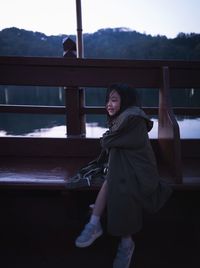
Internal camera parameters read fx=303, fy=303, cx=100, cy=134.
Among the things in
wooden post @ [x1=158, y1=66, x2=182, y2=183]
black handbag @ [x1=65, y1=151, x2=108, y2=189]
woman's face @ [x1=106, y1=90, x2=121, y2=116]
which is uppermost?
woman's face @ [x1=106, y1=90, x2=121, y2=116]

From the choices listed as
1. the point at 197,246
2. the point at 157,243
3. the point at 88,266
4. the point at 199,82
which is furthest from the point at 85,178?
the point at 199,82

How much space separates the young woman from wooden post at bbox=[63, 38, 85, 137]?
111cm

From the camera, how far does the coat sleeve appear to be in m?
2.00

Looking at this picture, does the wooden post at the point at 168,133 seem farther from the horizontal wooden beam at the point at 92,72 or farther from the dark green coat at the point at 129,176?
the dark green coat at the point at 129,176

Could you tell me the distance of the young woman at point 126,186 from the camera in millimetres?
1977

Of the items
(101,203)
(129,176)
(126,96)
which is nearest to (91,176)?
(101,203)

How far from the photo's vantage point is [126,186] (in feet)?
6.48

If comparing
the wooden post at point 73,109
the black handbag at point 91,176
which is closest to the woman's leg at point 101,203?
the black handbag at point 91,176

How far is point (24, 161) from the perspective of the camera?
9.65ft

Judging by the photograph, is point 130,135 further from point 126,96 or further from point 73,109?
point 73,109

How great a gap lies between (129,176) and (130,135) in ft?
0.88

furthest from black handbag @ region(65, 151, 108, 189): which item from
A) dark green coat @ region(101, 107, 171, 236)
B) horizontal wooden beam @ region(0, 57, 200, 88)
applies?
horizontal wooden beam @ region(0, 57, 200, 88)

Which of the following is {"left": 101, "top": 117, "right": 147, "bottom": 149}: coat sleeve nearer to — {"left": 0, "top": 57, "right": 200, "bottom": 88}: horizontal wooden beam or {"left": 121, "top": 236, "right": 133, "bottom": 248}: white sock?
{"left": 121, "top": 236, "right": 133, "bottom": 248}: white sock

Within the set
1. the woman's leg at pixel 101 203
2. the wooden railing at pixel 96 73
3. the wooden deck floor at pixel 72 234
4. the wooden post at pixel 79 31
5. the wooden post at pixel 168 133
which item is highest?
the wooden post at pixel 79 31
